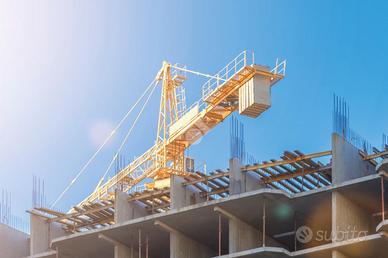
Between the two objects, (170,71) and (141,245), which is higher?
(170,71)

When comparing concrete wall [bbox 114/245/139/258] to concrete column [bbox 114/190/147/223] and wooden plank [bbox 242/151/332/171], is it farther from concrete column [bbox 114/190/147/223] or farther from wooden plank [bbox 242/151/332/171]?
wooden plank [bbox 242/151/332/171]

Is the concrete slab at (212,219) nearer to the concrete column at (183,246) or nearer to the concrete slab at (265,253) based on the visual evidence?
the concrete column at (183,246)

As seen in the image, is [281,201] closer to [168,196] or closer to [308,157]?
[308,157]

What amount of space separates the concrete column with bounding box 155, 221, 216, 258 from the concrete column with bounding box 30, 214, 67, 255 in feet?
28.4

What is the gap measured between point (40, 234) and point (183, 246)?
9.23 metres

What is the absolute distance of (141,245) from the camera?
5981 cm

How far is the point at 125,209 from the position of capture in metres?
59.3

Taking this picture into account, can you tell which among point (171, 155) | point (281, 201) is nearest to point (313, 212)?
point (281, 201)

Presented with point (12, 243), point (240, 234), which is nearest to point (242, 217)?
point (240, 234)

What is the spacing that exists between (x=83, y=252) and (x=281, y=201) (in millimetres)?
12053

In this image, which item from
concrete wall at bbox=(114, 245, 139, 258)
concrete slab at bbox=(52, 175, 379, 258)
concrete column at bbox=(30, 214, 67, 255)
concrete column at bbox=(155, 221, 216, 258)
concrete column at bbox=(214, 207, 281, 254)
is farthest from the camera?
concrete column at bbox=(30, 214, 67, 255)

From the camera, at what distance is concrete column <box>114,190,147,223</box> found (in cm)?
5903

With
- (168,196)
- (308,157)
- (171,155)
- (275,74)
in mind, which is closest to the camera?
(308,157)

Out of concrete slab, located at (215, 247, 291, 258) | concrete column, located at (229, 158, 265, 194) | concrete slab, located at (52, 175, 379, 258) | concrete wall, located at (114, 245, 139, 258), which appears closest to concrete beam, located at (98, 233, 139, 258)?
concrete wall, located at (114, 245, 139, 258)
